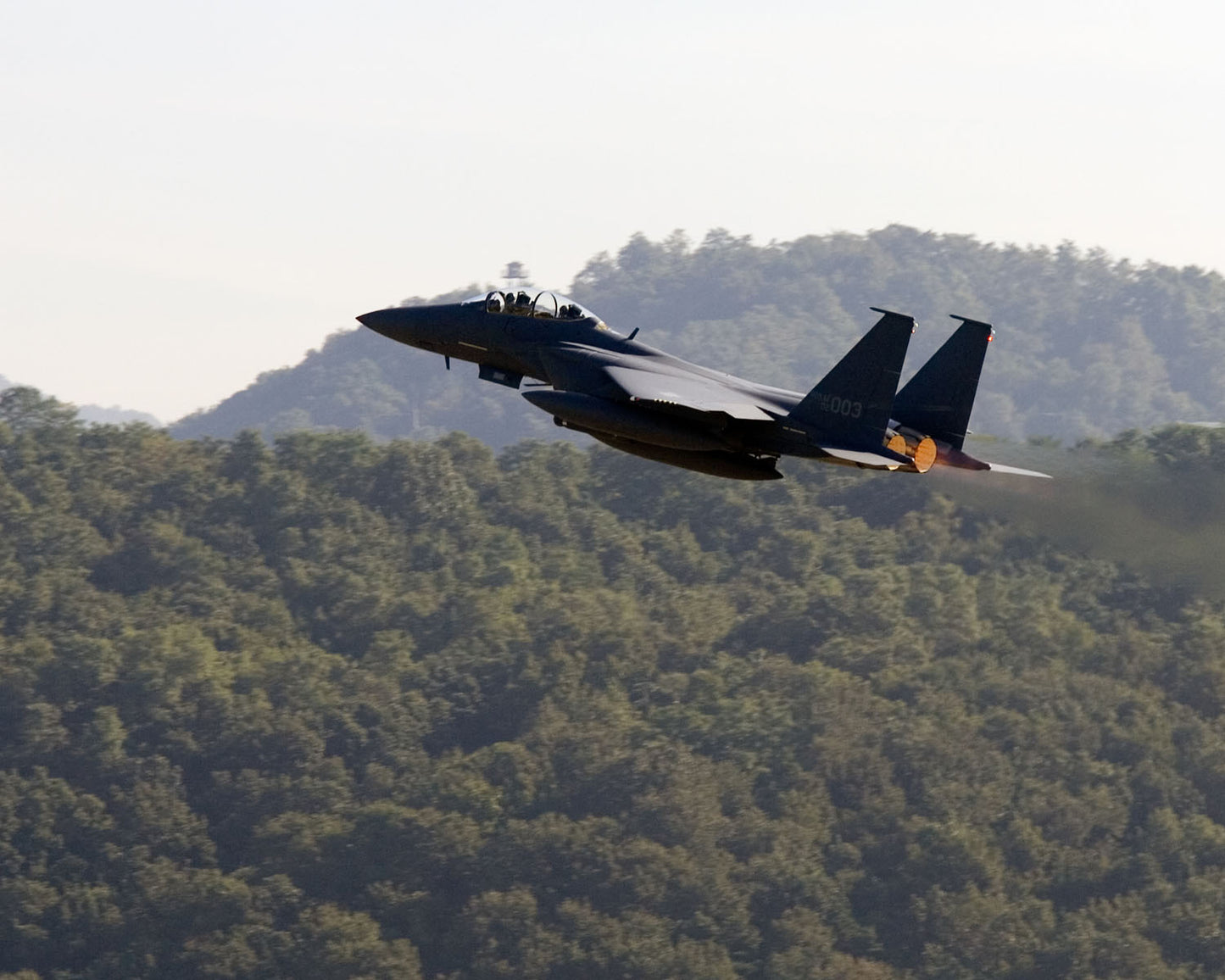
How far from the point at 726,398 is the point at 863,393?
2.15m

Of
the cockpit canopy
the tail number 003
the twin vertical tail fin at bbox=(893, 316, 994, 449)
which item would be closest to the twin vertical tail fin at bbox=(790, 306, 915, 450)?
the tail number 003

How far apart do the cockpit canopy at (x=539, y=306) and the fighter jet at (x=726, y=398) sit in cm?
2

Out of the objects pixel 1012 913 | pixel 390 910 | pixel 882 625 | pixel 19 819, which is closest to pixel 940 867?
pixel 1012 913

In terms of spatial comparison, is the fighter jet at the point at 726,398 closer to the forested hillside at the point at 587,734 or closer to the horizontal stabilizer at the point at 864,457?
the horizontal stabilizer at the point at 864,457

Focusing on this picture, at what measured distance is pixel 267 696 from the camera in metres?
89.8

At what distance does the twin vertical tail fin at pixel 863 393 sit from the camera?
89.2 feet

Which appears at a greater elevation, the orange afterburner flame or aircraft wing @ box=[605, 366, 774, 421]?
A: aircraft wing @ box=[605, 366, 774, 421]

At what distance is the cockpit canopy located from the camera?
103 ft

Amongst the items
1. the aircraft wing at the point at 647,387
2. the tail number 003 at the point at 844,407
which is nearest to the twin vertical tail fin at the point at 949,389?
the tail number 003 at the point at 844,407

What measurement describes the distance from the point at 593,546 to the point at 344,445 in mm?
17405

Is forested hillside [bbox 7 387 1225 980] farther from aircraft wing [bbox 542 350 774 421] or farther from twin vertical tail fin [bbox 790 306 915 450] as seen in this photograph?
twin vertical tail fin [bbox 790 306 915 450]

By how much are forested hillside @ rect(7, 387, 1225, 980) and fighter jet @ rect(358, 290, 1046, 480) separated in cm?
3888

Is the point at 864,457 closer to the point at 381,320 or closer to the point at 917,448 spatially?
the point at 917,448

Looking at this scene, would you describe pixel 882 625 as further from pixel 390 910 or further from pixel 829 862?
pixel 390 910
